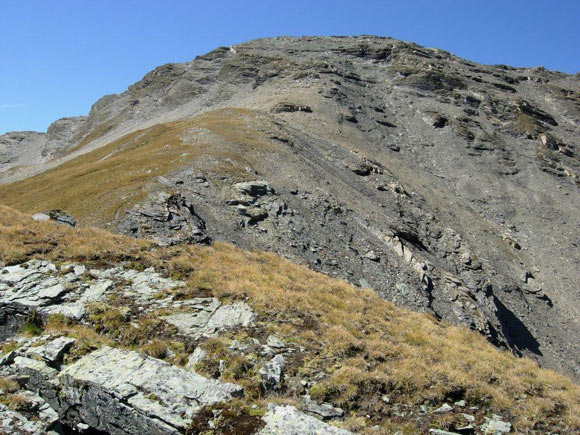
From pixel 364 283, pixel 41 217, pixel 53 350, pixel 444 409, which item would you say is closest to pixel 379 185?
pixel 364 283

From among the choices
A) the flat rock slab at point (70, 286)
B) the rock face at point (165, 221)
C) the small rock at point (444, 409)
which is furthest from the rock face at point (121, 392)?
the rock face at point (165, 221)

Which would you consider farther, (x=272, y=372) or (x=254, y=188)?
(x=254, y=188)

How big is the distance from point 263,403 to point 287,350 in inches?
109

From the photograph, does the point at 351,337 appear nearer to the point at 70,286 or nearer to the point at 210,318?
the point at 210,318

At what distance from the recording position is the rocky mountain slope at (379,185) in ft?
112

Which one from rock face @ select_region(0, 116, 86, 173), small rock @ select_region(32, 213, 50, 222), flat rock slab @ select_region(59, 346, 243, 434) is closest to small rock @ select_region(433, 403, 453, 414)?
flat rock slab @ select_region(59, 346, 243, 434)

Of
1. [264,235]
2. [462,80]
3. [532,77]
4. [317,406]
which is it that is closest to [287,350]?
[317,406]

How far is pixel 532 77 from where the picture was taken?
5453 inches

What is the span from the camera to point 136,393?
1038 cm

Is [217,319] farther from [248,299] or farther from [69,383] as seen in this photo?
[69,383]

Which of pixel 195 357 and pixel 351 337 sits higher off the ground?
pixel 351 337

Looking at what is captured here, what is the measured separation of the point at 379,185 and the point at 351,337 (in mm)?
41906

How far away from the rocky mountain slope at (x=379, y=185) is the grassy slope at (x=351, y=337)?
238 inches

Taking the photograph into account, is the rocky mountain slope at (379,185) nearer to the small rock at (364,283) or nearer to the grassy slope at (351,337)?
the small rock at (364,283)
